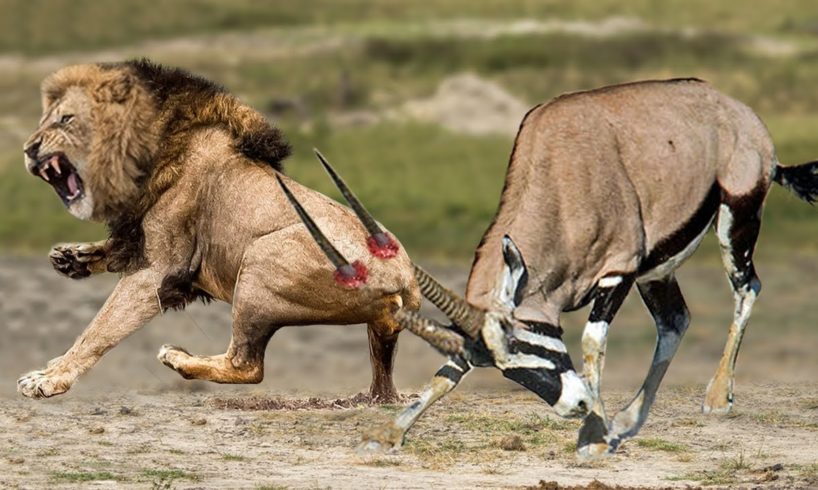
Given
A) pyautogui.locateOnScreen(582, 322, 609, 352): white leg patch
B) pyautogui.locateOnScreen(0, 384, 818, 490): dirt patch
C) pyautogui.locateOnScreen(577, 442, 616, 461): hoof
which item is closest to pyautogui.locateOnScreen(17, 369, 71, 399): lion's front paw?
pyautogui.locateOnScreen(0, 384, 818, 490): dirt patch

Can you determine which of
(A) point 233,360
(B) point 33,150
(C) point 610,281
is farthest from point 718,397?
(B) point 33,150

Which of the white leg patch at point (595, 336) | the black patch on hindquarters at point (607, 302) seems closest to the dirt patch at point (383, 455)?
the white leg patch at point (595, 336)

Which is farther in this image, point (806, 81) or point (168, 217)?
point (806, 81)

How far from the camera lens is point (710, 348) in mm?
21375

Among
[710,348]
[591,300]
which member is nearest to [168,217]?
[591,300]

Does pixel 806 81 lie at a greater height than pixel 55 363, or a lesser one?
greater

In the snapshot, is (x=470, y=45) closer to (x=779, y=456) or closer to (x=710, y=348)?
(x=710, y=348)

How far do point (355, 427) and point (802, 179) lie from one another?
3834 millimetres

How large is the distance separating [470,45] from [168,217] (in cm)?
2256

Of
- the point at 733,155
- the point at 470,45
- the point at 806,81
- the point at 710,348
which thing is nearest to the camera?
the point at 733,155

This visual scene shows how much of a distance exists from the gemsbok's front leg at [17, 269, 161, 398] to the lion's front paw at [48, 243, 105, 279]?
1.33 feet

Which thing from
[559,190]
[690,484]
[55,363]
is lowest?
[690,484]

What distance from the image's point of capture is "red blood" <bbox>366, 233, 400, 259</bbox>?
11328 millimetres

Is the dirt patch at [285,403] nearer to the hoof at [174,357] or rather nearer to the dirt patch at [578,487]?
the hoof at [174,357]
